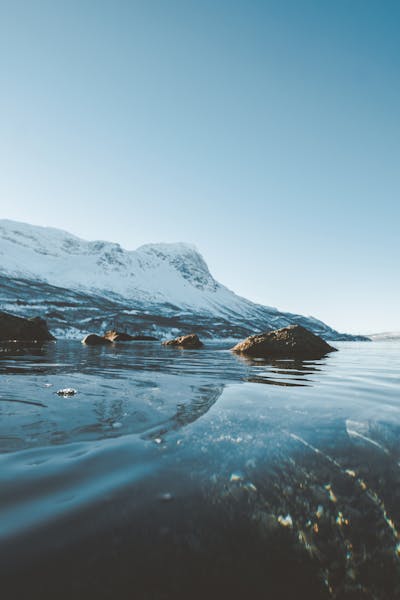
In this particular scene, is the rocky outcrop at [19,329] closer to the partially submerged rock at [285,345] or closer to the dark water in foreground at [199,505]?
the partially submerged rock at [285,345]

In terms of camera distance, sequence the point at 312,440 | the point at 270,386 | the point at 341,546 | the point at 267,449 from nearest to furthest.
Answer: the point at 341,546, the point at 267,449, the point at 312,440, the point at 270,386

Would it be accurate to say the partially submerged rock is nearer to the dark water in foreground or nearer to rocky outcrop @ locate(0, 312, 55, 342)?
the dark water in foreground

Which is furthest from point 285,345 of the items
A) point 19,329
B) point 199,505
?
point 19,329

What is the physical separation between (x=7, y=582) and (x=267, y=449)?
2.20 metres

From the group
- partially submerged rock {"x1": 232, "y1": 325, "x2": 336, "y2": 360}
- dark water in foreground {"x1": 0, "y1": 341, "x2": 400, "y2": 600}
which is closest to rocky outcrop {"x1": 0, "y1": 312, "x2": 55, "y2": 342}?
partially submerged rock {"x1": 232, "y1": 325, "x2": 336, "y2": 360}

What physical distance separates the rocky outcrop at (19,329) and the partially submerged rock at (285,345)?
21.5 metres

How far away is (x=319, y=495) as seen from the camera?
2264 mm

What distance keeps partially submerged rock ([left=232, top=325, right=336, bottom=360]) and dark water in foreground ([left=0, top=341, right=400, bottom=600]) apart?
13755 mm

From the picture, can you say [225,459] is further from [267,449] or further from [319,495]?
[319,495]

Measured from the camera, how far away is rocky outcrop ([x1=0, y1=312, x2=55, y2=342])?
2801 cm

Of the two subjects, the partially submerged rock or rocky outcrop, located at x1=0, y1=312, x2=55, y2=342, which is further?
rocky outcrop, located at x1=0, y1=312, x2=55, y2=342

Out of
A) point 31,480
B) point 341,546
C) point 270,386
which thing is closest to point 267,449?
point 341,546

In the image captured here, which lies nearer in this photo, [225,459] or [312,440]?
[225,459]

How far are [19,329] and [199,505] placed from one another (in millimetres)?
31684
